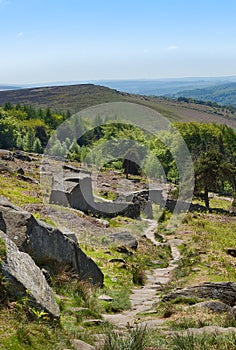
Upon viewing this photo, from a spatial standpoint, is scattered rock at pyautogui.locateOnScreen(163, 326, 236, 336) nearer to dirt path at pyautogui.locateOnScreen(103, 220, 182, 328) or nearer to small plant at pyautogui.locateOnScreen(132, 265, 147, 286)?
dirt path at pyautogui.locateOnScreen(103, 220, 182, 328)

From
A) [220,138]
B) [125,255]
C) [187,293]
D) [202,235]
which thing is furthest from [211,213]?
[220,138]

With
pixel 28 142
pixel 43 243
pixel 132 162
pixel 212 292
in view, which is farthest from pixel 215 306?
pixel 28 142

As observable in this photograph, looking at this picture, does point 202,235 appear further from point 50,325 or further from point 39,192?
point 50,325

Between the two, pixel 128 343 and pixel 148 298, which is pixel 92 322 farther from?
pixel 148 298

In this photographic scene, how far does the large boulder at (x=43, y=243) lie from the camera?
44.7 ft

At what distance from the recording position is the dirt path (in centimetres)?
1247

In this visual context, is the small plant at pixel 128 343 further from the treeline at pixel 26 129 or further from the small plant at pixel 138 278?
the treeline at pixel 26 129

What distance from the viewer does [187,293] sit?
1485 cm

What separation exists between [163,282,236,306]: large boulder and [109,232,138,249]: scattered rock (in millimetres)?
11187

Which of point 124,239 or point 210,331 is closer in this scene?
point 210,331

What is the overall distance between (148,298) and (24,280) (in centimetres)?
820

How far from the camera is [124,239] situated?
27.1 meters

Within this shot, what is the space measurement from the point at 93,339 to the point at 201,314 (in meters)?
4.28

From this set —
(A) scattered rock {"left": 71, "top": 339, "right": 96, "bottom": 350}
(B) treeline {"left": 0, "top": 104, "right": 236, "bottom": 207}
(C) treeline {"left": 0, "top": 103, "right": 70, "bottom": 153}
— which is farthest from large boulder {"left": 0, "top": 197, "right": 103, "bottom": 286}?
(C) treeline {"left": 0, "top": 103, "right": 70, "bottom": 153}
